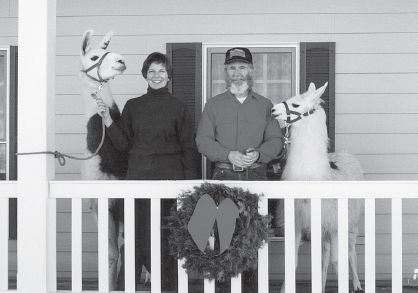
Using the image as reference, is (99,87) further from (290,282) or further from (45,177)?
(290,282)

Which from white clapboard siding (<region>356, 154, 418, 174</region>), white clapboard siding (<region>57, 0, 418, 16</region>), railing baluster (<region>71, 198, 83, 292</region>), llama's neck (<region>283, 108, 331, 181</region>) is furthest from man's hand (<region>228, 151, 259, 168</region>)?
white clapboard siding (<region>57, 0, 418, 16</region>)

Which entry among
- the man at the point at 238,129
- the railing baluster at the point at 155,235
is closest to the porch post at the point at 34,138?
the railing baluster at the point at 155,235

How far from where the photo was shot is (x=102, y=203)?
3.40 meters

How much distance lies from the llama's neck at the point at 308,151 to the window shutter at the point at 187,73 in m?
1.08

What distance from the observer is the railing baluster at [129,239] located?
11.0ft

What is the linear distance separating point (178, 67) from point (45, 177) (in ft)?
6.34

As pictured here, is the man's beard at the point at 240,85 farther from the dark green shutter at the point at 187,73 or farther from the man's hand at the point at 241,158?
the dark green shutter at the point at 187,73

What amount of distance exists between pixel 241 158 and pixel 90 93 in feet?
4.26

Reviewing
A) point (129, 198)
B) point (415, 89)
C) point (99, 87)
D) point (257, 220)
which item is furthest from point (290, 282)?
point (415, 89)

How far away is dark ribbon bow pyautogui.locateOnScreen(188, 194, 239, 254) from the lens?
10.5ft

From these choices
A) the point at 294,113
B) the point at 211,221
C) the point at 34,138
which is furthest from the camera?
the point at 294,113

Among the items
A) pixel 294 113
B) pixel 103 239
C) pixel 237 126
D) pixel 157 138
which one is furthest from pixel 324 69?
pixel 103 239

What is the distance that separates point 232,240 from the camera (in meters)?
3.25

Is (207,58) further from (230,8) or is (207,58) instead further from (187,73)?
(230,8)
